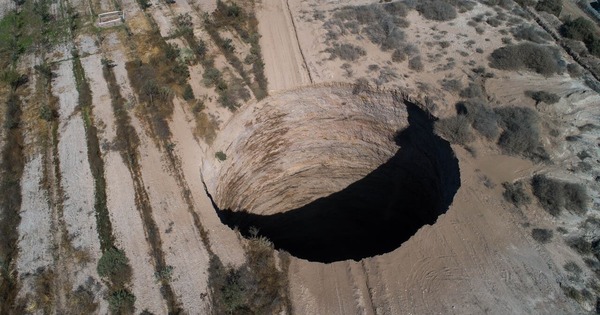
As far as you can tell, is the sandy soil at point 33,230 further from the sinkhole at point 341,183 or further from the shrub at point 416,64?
the shrub at point 416,64

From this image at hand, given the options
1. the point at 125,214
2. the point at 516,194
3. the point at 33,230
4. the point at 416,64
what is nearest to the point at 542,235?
the point at 516,194

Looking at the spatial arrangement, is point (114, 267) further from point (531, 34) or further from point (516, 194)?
point (531, 34)

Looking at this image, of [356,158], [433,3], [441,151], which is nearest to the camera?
[441,151]

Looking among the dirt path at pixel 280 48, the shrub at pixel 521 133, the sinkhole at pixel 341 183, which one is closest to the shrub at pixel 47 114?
Answer: the sinkhole at pixel 341 183

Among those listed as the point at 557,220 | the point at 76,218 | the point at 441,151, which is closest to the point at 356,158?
the point at 441,151

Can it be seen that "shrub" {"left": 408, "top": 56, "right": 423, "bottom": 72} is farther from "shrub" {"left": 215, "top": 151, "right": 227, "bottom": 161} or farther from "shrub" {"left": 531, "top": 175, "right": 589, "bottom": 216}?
"shrub" {"left": 215, "top": 151, "right": 227, "bottom": 161}

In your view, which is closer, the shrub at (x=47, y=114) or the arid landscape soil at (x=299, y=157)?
the arid landscape soil at (x=299, y=157)

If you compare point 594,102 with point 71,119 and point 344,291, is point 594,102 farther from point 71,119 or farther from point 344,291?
point 71,119
